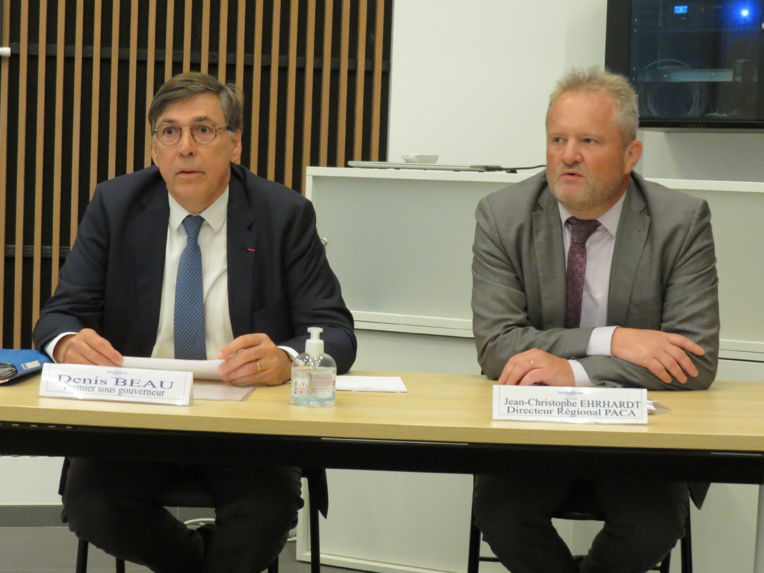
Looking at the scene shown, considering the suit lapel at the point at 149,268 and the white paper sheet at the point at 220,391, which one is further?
the suit lapel at the point at 149,268

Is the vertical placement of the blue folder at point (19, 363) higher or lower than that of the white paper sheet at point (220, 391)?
higher

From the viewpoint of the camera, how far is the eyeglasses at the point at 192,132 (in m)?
2.45

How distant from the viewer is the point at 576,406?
1.82m

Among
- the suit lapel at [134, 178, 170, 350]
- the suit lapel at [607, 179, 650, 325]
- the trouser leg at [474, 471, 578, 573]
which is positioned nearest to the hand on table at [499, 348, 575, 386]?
the trouser leg at [474, 471, 578, 573]

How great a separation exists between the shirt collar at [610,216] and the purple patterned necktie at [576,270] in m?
0.02

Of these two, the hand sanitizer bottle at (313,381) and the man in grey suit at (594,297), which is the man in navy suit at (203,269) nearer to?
the hand sanitizer bottle at (313,381)

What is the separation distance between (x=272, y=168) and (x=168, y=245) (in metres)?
2.07

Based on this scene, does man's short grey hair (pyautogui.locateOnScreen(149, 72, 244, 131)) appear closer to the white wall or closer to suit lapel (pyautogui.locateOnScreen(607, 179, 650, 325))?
suit lapel (pyautogui.locateOnScreen(607, 179, 650, 325))

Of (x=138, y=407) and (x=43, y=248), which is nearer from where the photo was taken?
(x=138, y=407)

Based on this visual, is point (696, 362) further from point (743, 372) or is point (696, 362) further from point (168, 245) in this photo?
point (168, 245)

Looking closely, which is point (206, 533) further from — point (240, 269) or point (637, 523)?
point (637, 523)

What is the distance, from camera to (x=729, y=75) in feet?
11.6

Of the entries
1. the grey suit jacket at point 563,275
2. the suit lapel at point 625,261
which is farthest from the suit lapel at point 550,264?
the suit lapel at point 625,261

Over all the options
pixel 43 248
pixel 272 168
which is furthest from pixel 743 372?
pixel 43 248
